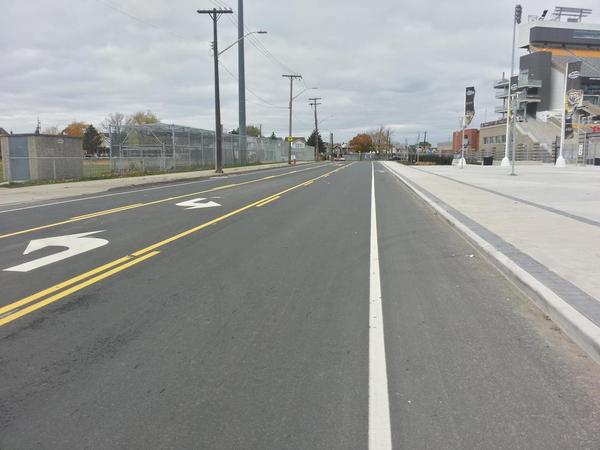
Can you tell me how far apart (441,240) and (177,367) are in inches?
277

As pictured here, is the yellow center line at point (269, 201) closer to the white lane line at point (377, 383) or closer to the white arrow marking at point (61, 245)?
the white arrow marking at point (61, 245)

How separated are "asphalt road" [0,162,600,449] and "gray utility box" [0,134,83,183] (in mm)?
20379

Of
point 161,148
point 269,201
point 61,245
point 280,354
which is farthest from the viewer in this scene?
point 161,148

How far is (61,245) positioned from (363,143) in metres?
180

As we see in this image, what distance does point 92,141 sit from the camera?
134750mm

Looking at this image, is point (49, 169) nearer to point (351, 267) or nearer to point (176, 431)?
point (351, 267)

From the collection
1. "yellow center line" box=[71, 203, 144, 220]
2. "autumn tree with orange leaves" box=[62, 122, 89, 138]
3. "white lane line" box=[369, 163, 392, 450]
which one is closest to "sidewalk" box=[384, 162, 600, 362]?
"white lane line" box=[369, 163, 392, 450]

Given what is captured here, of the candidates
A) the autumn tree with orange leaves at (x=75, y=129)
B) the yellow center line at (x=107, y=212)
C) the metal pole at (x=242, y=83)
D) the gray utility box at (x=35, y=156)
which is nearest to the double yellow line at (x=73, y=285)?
the yellow center line at (x=107, y=212)

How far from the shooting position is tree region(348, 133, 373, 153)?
7249 inches

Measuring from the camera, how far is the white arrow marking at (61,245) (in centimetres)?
773

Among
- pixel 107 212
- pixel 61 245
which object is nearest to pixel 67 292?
pixel 61 245

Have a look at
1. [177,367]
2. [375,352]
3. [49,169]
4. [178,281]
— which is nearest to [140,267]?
[178,281]

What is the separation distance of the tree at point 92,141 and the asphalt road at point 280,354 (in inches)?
5339

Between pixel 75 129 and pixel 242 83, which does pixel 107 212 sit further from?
pixel 75 129
